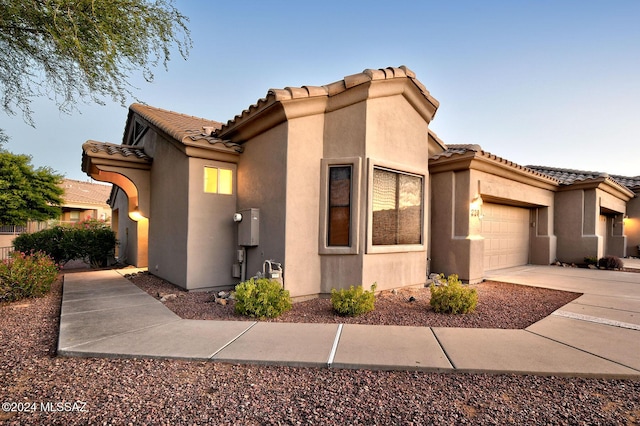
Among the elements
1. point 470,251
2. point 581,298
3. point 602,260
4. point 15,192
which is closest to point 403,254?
point 470,251

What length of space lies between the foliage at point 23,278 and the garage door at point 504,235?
1167 cm

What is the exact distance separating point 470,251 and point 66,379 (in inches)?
320

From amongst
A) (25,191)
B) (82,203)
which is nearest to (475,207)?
(25,191)

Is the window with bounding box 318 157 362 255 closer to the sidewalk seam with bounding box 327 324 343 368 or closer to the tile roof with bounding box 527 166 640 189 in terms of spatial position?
the sidewalk seam with bounding box 327 324 343 368

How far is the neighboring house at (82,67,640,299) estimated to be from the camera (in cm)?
591

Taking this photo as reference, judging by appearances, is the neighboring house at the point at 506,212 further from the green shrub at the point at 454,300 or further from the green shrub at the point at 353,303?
the green shrub at the point at 353,303

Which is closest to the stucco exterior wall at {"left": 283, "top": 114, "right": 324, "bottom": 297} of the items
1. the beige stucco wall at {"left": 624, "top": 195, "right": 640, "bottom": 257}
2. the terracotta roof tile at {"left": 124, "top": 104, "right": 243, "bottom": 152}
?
the terracotta roof tile at {"left": 124, "top": 104, "right": 243, "bottom": 152}

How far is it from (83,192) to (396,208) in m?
35.0

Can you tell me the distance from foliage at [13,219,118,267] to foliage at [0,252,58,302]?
5.42 meters

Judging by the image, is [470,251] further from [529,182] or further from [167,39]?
[167,39]

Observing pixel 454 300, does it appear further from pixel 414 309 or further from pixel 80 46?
pixel 80 46

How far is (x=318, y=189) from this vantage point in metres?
6.11

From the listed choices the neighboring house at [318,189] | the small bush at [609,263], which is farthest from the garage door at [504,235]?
the small bush at [609,263]

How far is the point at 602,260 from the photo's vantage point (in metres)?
10.6
